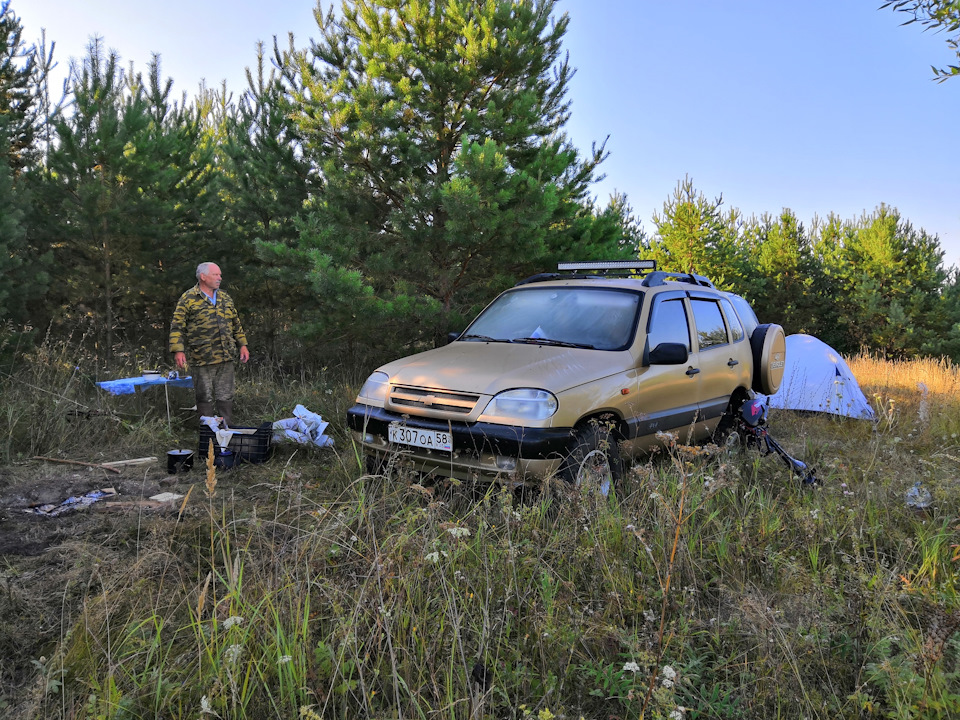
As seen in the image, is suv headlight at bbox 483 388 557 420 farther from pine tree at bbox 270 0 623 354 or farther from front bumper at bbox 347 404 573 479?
pine tree at bbox 270 0 623 354

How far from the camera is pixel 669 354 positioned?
4484 millimetres

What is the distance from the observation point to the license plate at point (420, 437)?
13.1ft

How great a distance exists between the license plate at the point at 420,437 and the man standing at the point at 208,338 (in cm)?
276

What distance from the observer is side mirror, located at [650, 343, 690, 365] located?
176 inches

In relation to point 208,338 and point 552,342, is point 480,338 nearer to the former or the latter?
point 552,342

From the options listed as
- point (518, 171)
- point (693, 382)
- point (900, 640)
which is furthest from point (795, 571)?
point (518, 171)

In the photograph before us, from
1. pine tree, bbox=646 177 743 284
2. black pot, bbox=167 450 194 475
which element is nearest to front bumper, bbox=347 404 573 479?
black pot, bbox=167 450 194 475

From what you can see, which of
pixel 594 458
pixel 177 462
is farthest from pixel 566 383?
pixel 177 462

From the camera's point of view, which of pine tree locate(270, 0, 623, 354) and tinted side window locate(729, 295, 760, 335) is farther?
pine tree locate(270, 0, 623, 354)

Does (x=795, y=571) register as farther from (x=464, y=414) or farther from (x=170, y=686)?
(x=170, y=686)

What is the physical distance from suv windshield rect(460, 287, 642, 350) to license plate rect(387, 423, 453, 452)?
1254 mm

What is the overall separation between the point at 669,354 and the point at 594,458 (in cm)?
102

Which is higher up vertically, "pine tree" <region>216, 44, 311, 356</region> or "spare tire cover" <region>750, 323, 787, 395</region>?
"pine tree" <region>216, 44, 311, 356</region>

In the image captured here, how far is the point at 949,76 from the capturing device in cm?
405
